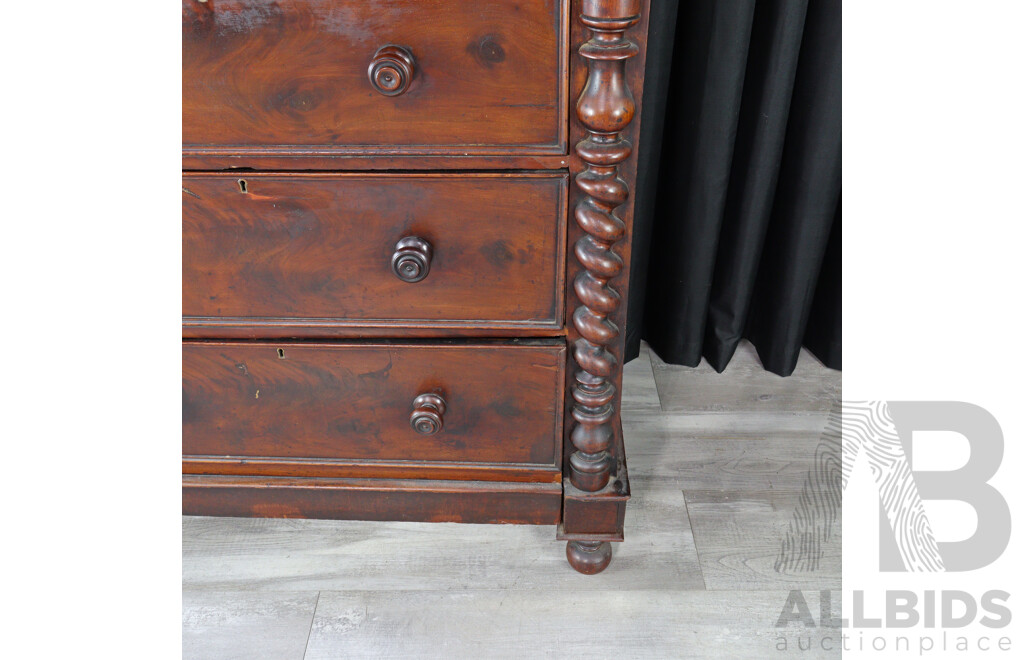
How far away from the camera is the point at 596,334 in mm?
870

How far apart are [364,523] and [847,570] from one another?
68 centimetres

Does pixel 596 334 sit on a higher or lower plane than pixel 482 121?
lower

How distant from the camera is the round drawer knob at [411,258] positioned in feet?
2.72

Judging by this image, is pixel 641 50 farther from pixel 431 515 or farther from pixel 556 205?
pixel 431 515

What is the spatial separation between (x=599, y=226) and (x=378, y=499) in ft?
1.56

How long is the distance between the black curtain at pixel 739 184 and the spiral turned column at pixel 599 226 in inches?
19.9

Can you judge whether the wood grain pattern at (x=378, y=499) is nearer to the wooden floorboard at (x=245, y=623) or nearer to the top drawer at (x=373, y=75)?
the wooden floorboard at (x=245, y=623)

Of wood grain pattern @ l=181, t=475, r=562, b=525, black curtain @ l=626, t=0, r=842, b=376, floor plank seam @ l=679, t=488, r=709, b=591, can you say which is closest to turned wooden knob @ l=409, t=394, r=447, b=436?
wood grain pattern @ l=181, t=475, r=562, b=525

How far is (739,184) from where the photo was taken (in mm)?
1356

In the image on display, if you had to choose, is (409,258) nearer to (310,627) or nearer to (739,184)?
(310,627)

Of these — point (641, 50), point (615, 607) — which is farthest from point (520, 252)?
point (615, 607)

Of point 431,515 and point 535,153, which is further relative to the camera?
point 431,515

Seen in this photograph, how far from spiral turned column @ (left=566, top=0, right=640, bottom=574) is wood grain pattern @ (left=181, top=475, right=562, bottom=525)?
75 mm

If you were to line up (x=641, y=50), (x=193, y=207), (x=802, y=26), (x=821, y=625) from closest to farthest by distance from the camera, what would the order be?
(x=641, y=50), (x=193, y=207), (x=821, y=625), (x=802, y=26)
